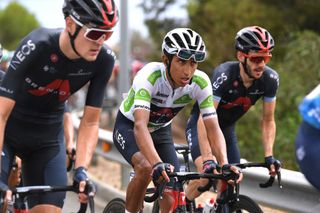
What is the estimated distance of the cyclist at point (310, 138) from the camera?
427 centimetres

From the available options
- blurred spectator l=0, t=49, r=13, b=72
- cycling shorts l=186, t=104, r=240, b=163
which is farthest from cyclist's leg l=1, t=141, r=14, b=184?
blurred spectator l=0, t=49, r=13, b=72

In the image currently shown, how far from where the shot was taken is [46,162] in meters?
5.30

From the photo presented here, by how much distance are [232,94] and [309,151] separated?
263 cm

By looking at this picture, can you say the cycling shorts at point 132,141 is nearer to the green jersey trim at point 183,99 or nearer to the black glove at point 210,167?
the green jersey trim at point 183,99

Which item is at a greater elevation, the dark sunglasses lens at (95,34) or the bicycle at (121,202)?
the dark sunglasses lens at (95,34)

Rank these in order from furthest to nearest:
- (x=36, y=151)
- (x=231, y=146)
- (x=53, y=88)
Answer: (x=231, y=146) → (x=36, y=151) → (x=53, y=88)

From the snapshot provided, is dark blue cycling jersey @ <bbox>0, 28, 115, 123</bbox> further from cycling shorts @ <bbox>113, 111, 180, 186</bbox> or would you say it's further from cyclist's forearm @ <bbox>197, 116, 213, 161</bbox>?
cyclist's forearm @ <bbox>197, 116, 213, 161</bbox>

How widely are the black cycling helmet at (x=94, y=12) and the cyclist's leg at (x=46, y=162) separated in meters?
1.06

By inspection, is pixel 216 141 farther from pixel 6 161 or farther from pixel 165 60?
pixel 6 161

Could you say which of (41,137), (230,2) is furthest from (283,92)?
(230,2)

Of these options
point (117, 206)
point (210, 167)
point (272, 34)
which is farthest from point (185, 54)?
point (272, 34)

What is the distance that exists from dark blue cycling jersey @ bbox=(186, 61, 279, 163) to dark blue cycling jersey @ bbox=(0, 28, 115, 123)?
6.24 feet

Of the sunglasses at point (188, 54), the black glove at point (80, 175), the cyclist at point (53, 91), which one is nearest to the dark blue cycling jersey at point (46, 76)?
the cyclist at point (53, 91)

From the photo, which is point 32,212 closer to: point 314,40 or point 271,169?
point 271,169
